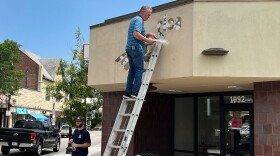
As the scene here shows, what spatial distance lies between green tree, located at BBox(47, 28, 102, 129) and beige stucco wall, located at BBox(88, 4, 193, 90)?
7684 mm

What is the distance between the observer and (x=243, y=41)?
845 centimetres

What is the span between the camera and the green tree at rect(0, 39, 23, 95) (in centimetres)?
3016

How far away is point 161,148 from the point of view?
12.9 meters

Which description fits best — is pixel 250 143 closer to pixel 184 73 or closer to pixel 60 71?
pixel 184 73

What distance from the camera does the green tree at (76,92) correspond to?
18.6 m

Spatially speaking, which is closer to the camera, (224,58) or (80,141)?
(224,58)

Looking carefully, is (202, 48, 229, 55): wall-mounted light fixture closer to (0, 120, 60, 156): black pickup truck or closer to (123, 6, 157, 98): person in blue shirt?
(123, 6, 157, 98): person in blue shirt

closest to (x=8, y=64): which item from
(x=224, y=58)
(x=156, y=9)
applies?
(x=156, y=9)

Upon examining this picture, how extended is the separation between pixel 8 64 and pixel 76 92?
13.4 metres

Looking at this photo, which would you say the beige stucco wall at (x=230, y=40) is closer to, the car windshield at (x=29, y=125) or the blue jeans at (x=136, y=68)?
the blue jeans at (x=136, y=68)

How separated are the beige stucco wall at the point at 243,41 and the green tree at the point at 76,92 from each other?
35.3 feet

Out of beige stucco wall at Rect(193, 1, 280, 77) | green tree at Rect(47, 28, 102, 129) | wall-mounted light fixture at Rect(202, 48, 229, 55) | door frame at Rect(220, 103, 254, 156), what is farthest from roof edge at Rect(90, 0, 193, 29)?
green tree at Rect(47, 28, 102, 129)

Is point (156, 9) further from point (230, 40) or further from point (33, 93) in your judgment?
point (33, 93)

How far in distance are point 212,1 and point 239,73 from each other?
1.62 metres
